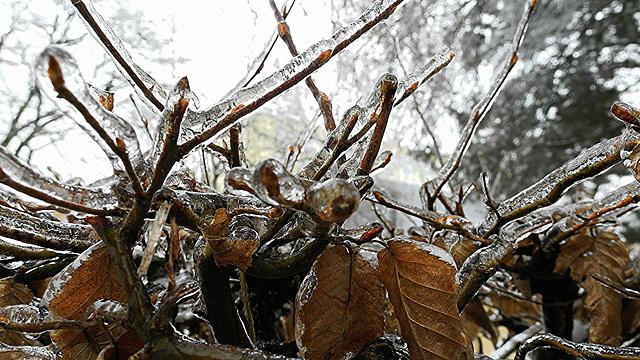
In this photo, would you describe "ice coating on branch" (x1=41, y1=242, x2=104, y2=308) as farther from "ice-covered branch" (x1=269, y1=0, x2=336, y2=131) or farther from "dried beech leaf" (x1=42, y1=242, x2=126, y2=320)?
"ice-covered branch" (x1=269, y1=0, x2=336, y2=131)

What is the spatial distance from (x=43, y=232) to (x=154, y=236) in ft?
0.54

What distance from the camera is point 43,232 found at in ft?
1.02

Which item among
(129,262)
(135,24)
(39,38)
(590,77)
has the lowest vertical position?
(129,262)

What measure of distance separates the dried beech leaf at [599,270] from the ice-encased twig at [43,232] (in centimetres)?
57

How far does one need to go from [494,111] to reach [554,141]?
57 centimetres

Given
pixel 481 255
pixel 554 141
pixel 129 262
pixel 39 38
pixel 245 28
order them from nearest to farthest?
pixel 129 262 < pixel 481 255 < pixel 245 28 < pixel 39 38 < pixel 554 141

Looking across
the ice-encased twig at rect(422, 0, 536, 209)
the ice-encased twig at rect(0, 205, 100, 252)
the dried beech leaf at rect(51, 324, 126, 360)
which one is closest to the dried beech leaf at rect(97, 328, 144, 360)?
the dried beech leaf at rect(51, 324, 126, 360)

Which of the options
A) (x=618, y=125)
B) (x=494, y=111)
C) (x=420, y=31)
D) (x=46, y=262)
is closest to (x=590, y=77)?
(x=618, y=125)

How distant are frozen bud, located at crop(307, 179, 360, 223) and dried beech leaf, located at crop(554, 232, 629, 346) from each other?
473 mm

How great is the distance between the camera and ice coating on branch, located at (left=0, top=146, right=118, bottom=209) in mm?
181

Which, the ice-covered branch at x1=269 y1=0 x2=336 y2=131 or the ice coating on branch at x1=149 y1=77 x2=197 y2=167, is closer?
the ice coating on branch at x1=149 y1=77 x2=197 y2=167

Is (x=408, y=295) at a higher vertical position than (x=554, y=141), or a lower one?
lower

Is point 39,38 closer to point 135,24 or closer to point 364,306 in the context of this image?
point 135,24

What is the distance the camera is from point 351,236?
11.8 inches
